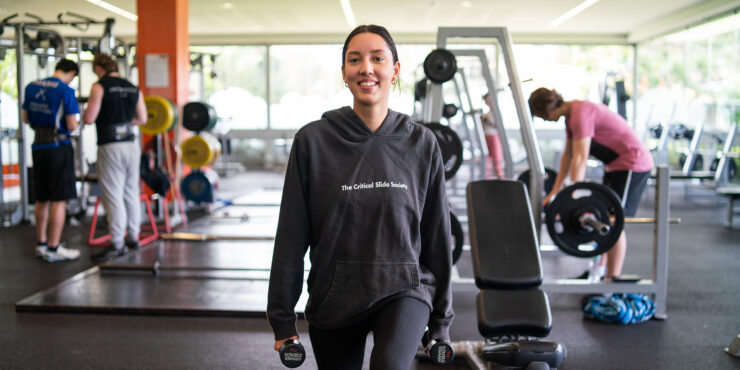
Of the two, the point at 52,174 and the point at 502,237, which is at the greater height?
the point at 52,174

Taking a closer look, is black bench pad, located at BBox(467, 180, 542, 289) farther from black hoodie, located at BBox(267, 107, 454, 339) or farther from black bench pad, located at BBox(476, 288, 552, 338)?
black hoodie, located at BBox(267, 107, 454, 339)

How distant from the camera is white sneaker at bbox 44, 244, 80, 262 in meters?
4.46

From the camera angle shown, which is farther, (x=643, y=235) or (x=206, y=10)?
(x=206, y=10)

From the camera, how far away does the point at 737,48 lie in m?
8.88

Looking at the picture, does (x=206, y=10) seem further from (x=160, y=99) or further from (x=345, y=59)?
(x=345, y=59)

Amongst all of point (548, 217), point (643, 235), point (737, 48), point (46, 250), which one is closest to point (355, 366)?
point (548, 217)

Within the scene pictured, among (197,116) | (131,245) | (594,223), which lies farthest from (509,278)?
(197,116)

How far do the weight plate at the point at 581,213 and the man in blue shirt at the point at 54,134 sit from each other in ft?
10.6

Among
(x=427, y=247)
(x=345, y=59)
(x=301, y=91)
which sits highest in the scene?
(x=301, y=91)

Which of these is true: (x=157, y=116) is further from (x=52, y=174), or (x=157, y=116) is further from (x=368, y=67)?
(x=368, y=67)

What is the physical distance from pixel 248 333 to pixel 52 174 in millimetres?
2175

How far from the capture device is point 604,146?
3.44m

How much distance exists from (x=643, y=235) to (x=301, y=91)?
27.0ft

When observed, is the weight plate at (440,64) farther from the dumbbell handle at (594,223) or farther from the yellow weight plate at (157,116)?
the yellow weight plate at (157,116)
